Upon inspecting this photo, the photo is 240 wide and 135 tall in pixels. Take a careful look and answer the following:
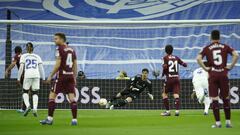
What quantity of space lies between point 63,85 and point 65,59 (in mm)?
609

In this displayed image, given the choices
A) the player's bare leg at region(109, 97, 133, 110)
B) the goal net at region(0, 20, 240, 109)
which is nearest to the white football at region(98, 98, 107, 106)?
the player's bare leg at region(109, 97, 133, 110)

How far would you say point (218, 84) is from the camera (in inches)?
519

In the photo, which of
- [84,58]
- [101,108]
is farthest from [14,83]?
[84,58]

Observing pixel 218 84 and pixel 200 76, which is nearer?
pixel 218 84

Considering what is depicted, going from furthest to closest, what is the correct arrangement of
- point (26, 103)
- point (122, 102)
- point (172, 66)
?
1. point (122, 102)
2. point (172, 66)
3. point (26, 103)

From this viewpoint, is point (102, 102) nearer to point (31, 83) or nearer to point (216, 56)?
point (31, 83)

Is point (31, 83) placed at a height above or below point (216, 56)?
→ below

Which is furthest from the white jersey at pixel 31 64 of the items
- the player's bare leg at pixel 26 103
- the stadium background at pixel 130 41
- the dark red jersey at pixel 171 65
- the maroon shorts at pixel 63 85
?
the stadium background at pixel 130 41

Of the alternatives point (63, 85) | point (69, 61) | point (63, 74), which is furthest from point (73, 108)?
point (69, 61)

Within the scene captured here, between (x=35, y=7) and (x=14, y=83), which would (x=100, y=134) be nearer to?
(x=14, y=83)

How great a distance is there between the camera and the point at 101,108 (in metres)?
24.0

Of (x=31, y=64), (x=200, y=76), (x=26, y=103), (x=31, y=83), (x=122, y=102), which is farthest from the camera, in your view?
(x=122, y=102)

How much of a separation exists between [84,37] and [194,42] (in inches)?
208

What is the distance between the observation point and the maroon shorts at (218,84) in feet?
42.9
